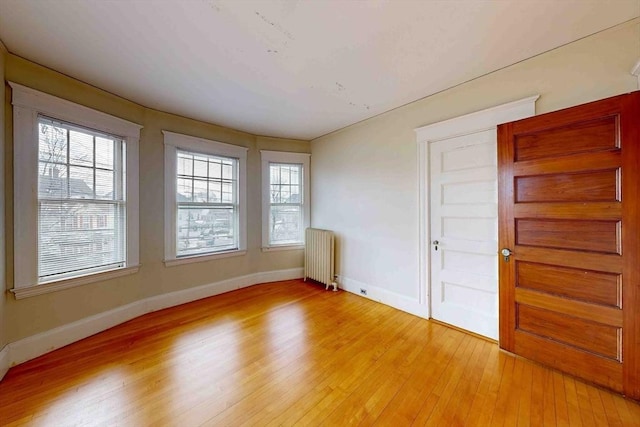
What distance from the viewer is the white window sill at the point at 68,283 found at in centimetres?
207

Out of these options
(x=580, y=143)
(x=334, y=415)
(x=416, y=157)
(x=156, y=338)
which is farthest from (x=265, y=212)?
(x=580, y=143)

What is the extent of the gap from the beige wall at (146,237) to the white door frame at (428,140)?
228cm

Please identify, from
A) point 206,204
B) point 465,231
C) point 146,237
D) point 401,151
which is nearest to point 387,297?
point 465,231

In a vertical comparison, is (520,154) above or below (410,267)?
above

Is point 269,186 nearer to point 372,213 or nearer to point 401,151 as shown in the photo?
point 372,213

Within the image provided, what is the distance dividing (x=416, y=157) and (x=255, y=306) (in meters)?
2.82

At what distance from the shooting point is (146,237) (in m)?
3.03

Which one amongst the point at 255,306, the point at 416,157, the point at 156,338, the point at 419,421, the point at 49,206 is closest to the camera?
the point at 419,421

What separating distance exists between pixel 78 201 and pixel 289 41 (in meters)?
2.58

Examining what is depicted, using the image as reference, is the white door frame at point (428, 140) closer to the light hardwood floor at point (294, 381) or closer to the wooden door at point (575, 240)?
the wooden door at point (575, 240)

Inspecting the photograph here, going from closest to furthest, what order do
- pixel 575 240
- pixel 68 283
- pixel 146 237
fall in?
pixel 575 240, pixel 68 283, pixel 146 237

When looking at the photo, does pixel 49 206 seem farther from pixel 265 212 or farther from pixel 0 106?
pixel 265 212

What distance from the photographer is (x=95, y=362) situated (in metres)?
2.06

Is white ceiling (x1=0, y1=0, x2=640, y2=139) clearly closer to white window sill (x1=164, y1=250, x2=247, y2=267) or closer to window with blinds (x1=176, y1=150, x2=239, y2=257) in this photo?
window with blinds (x1=176, y1=150, x2=239, y2=257)
